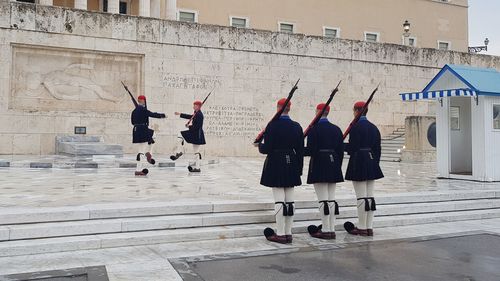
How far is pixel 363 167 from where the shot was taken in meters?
6.57

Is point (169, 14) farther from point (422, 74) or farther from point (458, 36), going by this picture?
point (458, 36)

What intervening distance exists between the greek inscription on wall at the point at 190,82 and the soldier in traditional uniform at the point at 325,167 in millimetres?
12432

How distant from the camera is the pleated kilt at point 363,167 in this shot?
657cm

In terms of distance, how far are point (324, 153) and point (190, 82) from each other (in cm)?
1273

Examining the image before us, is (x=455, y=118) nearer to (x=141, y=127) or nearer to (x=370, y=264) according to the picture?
(x=141, y=127)

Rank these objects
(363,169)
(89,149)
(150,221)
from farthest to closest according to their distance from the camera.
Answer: (89,149)
(363,169)
(150,221)

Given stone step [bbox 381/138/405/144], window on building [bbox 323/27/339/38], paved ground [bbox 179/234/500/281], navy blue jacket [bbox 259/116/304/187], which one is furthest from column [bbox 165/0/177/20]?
paved ground [bbox 179/234/500/281]

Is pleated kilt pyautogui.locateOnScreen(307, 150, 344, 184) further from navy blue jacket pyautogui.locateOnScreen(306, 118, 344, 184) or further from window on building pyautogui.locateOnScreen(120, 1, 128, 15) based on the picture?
window on building pyautogui.locateOnScreen(120, 1, 128, 15)

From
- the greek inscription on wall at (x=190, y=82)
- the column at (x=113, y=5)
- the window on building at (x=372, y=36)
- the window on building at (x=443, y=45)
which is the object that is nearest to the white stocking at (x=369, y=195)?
the greek inscription on wall at (x=190, y=82)

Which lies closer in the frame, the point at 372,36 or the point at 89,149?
the point at 89,149

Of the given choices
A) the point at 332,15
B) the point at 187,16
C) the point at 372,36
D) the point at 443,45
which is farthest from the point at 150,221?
the point at 443,45

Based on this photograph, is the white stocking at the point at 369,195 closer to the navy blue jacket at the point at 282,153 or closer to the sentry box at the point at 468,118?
the navy blue jacket at the point at 282,153

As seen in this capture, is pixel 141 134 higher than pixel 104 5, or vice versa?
pixel 104 5

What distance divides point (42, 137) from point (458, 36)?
122 feet
